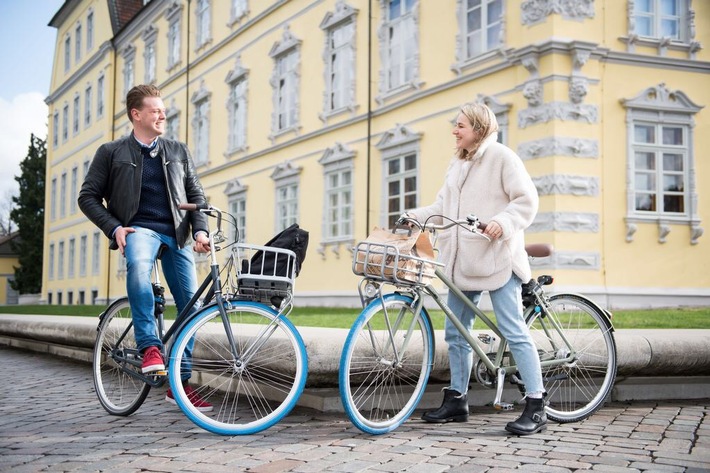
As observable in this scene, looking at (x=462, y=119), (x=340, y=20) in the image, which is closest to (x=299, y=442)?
(x=462, y=119)

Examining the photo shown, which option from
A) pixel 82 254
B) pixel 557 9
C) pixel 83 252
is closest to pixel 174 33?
pixel 83 252

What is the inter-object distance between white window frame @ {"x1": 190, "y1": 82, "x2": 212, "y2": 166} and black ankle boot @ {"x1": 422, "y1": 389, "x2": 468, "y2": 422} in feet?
82.6

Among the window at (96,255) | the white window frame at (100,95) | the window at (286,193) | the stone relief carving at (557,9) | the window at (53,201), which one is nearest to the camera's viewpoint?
the stone relief carving at (557,9)

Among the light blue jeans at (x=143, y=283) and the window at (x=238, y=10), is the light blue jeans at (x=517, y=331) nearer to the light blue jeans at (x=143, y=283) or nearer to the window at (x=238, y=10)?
the light blue jeans at (x=143, y=283)

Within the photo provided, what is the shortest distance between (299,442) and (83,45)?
41.2 meters

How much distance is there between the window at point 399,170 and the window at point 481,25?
2.34 metres

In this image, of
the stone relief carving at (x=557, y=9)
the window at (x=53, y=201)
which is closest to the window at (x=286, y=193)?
the stone relief carving at (x=557, y=9)

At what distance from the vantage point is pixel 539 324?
16.8 feet

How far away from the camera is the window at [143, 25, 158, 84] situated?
3400cm

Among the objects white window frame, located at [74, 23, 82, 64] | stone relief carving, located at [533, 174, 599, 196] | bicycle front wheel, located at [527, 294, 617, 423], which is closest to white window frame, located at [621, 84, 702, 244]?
stone relief carving, located at [533, 174, 599, 196]

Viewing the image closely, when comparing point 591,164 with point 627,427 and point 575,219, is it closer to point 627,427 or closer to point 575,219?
point 575,219

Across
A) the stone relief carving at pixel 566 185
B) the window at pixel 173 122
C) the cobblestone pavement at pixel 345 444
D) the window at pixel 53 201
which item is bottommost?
the cobblestone pavement at pixel 345 444

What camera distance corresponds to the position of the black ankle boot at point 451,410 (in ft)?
16.3

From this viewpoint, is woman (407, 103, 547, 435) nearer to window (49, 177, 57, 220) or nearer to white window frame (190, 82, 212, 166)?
white window frame (190, 82, 212, 166)
